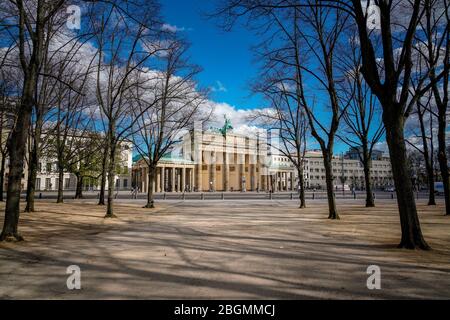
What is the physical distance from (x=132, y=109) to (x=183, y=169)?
6889 cm

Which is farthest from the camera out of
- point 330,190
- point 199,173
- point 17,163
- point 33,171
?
point 199,173

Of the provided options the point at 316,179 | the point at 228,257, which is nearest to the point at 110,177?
the point at 228,257

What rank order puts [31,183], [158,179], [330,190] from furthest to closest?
[158,179] → [31,183] → [330,190]

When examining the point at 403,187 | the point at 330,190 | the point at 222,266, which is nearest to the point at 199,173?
the point at 330,190

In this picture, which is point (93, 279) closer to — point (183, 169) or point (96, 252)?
point (96, 252)

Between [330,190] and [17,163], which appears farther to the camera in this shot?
[330,190]

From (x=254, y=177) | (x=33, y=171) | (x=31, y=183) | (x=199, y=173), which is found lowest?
(x=31, y=183)

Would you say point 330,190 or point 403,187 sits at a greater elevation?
point 403,187

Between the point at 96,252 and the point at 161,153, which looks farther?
the point at 161,153

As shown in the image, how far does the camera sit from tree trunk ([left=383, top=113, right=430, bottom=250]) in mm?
8836

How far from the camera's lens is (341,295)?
4957 millimetres

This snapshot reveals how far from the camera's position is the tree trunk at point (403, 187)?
29.0 ft

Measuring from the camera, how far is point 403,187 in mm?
9211

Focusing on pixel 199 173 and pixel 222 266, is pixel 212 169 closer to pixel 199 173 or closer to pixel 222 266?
pixel 199 173
